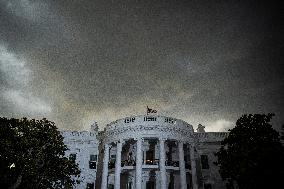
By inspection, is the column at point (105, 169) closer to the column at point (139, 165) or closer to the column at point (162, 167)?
the column at point (139, 165)

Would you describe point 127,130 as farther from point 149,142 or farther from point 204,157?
point 204,157

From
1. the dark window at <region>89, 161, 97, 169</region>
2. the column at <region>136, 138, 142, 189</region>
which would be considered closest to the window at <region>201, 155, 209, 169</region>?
the column at <region>136, 138, 142, 189</region>

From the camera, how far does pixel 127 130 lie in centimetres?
3031

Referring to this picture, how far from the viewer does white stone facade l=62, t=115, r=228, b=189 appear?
95.3 feet

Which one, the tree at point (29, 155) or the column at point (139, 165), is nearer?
the tree at point (29, 155)

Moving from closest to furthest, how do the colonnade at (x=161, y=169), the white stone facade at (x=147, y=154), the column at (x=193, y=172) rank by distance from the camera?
the colonnade at (x=161, y=169) → the column at (x=193, y=172) → the white stone facade at (x=147, y=154)

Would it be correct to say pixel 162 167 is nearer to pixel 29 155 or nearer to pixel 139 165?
pixel 139 165

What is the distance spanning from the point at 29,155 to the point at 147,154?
1485 centimetres

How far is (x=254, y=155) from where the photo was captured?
76.7 feet

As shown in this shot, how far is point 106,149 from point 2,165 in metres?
11.7

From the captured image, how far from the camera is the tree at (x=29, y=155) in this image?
927 inches

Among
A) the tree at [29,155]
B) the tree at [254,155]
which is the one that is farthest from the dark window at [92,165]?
the tree at [254,155]

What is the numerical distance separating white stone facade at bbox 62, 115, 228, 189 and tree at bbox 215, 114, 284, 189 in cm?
581

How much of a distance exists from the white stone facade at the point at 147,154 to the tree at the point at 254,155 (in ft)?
19.1
